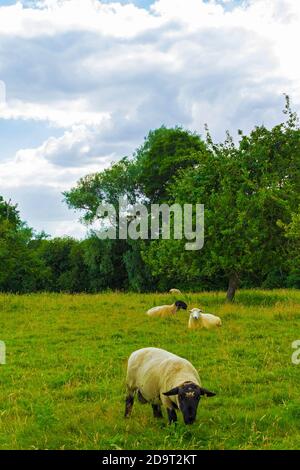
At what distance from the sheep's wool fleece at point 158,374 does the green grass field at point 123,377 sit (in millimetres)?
479

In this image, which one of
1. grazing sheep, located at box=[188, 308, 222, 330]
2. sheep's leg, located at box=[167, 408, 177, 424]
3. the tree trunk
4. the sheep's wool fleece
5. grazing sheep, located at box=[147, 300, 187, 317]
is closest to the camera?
sheep's leg, located at box=[167, 408, 177, 424]

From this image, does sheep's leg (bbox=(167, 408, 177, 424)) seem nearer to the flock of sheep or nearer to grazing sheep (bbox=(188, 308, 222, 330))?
the flock of sheep

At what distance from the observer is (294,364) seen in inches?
618

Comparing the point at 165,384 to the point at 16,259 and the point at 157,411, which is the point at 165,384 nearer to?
the point at 157,411

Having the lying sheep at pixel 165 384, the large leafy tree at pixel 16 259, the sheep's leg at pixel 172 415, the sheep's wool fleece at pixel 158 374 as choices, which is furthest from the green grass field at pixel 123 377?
the large leafy tree at pixel 16 259

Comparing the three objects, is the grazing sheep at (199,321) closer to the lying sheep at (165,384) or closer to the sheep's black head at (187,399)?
the lying sheep at (165,384)

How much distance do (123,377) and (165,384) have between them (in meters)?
4.08

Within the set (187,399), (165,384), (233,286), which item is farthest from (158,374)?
(233,286)

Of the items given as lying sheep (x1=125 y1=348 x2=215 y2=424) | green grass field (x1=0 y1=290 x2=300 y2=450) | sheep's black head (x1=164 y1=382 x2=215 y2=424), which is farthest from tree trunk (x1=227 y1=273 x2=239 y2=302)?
sheep's black head (x1=164 y1=382 x2=215 y2=424)

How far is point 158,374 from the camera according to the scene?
1088 centimetres

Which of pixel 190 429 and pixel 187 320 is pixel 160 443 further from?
pixel 187 320

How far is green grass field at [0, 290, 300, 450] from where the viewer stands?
990 cm

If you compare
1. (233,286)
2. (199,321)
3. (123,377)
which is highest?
(233,286)

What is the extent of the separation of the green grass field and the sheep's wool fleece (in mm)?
479
